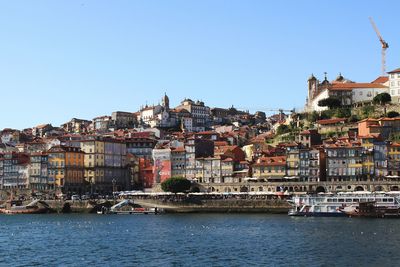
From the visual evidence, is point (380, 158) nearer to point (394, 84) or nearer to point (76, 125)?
point (394, 84)

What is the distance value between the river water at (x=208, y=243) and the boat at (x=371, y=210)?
12.3 ft

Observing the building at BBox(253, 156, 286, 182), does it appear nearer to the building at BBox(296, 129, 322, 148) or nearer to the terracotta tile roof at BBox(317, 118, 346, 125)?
the building at BBox(296, 129, 322, 148)

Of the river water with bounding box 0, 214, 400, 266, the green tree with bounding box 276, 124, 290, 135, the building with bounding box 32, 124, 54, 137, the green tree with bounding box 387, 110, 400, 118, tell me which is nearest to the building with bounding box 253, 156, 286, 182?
the green tree with bounding box 276, 124, 290, 135

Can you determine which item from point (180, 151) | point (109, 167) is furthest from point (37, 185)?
point (180, 151)

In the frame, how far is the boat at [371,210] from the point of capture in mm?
71812

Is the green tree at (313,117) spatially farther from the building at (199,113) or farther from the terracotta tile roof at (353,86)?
the building at (199,113)

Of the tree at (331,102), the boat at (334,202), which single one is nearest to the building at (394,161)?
the boat at (334,202)

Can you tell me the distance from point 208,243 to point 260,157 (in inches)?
2034

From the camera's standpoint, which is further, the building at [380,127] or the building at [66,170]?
the building at [66,170]

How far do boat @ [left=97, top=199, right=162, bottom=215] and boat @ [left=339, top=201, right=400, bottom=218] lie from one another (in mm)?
25779

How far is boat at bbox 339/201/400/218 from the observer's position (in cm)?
7181

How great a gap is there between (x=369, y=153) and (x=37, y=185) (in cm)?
5290

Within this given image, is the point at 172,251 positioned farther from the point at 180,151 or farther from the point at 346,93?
the point at 346,93

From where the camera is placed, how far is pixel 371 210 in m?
72.8
